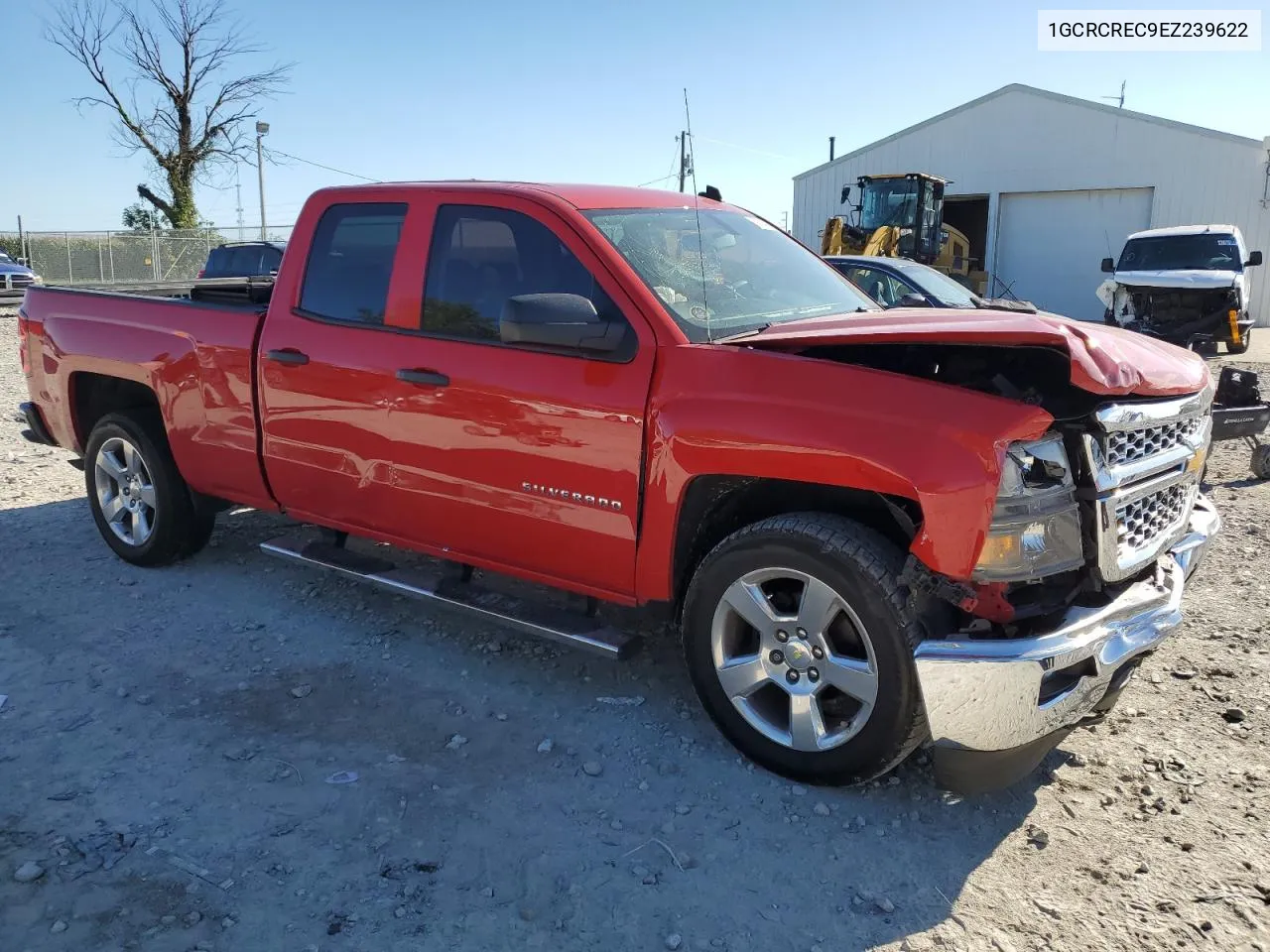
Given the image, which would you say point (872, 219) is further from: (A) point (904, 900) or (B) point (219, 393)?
(A) point (904, 900)

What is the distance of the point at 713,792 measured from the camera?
323cm

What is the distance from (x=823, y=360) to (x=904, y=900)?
1.59 meters

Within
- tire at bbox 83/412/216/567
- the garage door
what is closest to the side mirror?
tire at bbox 83/412/216/567

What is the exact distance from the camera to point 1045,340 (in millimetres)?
2846

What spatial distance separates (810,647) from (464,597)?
154 cm

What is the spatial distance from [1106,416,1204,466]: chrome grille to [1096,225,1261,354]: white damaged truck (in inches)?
528

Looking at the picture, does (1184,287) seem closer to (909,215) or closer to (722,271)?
(909,215)

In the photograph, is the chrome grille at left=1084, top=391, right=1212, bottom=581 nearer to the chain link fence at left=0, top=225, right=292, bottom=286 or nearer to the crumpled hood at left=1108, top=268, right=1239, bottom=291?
the crumpled hood at left=1108, top=268, right=1239, bottom=291

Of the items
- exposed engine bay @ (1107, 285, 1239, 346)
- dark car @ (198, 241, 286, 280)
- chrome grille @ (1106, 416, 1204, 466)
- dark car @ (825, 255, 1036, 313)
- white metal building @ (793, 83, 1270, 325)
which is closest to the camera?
chrome grille @ (1106, 416, 1204, 466)

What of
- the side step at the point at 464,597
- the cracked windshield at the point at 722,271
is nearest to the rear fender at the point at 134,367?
the side step at the point at 464,597

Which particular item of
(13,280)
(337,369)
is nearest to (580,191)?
(337,369)

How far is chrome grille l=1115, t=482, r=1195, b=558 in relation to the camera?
3072mm

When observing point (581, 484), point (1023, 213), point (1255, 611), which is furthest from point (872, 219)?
point (581, 484)

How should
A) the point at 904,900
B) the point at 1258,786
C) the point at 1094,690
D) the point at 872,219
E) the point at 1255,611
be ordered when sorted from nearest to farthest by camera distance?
the point at 904,900 → the point at 1094,690 → the point at 1258,786 → the point at 1255,611 → the point at 872,219
